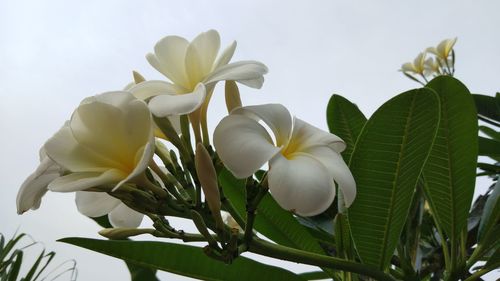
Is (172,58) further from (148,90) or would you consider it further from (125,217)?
(125,217)

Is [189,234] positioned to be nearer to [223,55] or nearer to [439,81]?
[223,55]

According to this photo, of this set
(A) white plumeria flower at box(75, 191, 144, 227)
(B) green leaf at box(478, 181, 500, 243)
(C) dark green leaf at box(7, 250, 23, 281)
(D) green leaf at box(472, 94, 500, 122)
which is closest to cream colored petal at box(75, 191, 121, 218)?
(A) white plumeria flower at box(75, 191, 144, 227)

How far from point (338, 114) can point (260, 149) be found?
1.63 feet

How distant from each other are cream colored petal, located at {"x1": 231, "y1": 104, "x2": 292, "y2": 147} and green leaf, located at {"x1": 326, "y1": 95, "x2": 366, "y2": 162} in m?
0.38

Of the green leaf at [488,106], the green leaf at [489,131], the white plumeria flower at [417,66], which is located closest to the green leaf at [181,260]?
the green leaf at [488,106]

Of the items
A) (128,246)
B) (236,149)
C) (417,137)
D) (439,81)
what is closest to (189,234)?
(128,246)

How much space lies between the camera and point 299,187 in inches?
18.5

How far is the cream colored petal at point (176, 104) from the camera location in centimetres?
50

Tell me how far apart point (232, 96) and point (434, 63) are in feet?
7.79

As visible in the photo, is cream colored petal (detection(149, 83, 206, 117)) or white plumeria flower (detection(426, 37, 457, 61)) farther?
white plumeria flower (detection(426, 37, 457, 61))

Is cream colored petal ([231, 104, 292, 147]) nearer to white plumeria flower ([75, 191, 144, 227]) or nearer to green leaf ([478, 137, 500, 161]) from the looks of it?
white plumeria flower ([75, 191, 144, 227])

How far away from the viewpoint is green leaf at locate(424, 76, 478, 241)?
2.53 ft

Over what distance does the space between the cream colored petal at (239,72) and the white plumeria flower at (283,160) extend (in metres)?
0.03

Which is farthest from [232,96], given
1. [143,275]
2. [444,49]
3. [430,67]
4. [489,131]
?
[430,67]
